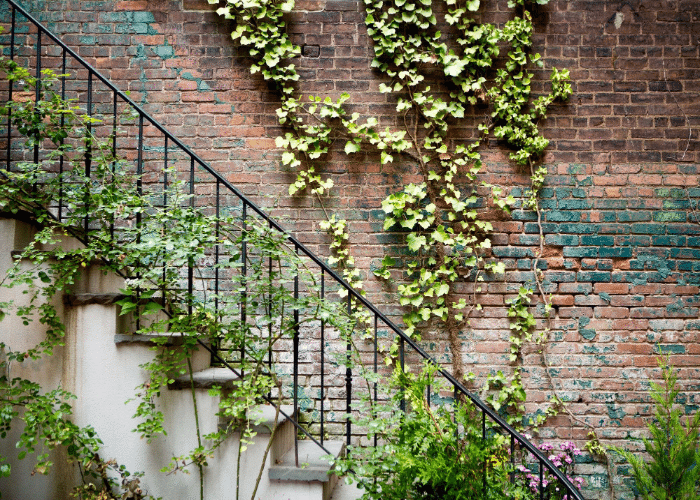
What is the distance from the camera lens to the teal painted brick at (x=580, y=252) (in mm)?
3197

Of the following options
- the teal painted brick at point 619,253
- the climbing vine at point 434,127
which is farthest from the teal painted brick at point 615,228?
the climbing vine at point 434,127

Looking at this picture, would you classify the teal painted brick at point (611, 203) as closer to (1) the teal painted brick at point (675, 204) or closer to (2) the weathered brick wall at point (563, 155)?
(2) the weathered brick wall at point (563, 155)

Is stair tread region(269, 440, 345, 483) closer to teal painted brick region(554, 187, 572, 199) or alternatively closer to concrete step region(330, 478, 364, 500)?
concrete step region(330, 478, 364, 500)

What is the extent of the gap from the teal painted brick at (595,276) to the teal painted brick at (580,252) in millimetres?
122

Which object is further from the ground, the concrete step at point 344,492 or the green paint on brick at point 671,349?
the green paint on brick at point 671,349

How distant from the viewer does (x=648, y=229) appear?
321cm

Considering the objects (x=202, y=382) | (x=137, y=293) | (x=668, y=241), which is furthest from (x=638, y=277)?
(x=137, y=293)

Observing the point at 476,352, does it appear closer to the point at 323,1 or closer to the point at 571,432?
the point at 571,432

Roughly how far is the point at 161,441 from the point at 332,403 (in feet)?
3.80

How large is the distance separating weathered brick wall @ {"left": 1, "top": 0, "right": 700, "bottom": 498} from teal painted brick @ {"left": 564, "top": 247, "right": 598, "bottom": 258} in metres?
0.01

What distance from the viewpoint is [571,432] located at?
3107 mm

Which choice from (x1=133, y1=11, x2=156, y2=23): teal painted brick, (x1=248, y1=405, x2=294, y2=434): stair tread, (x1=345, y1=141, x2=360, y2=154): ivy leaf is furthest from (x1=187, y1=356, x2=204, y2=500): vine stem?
(x1=133, y1=11, x2=156, y2=23): teal painted brick

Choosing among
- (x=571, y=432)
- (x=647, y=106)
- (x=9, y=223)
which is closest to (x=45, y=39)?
(x=9, y=223)

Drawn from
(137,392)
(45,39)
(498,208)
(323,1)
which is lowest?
(137,392)
